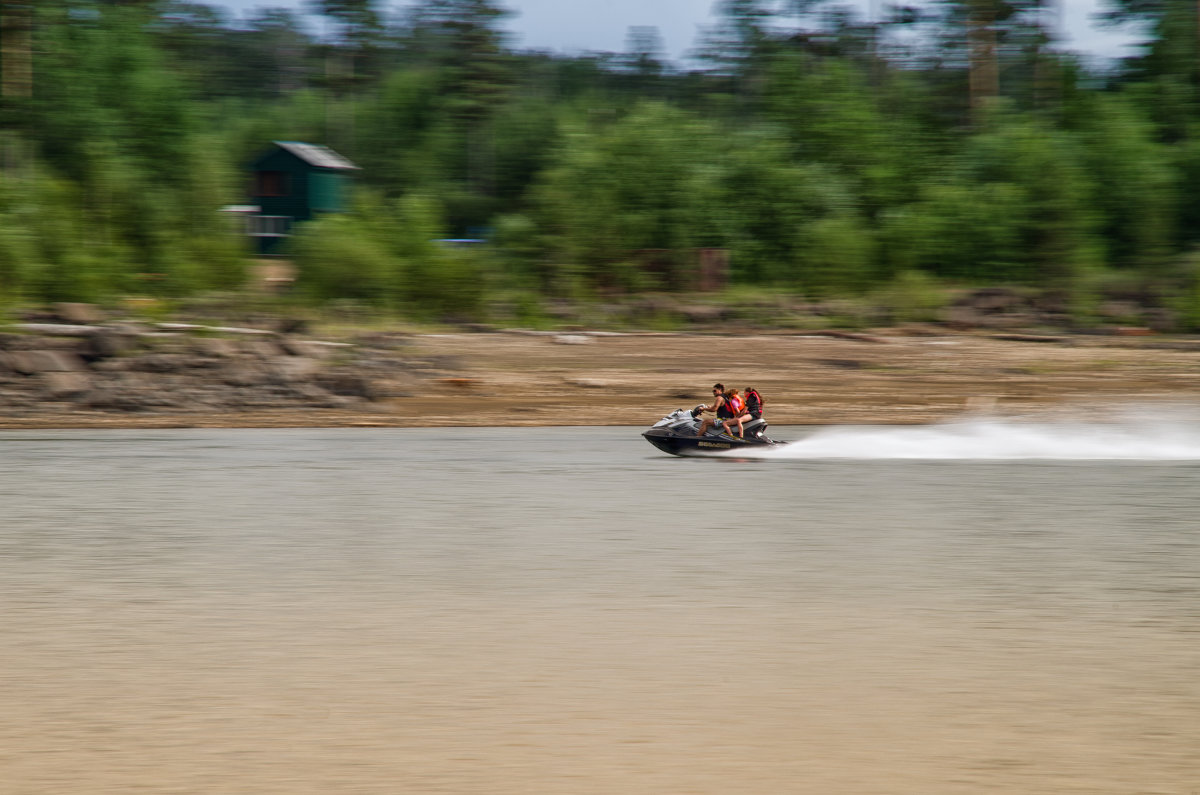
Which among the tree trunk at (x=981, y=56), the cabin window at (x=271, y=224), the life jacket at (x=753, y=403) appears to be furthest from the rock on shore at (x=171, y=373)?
the cabin window at (x=271, y=224)

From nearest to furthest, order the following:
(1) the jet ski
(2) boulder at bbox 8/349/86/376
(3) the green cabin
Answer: (1) the jet ski → (2) boulder at bbox 8/349/86/376 → (3) the green cabin

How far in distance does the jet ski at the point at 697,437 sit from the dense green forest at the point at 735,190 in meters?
13.7

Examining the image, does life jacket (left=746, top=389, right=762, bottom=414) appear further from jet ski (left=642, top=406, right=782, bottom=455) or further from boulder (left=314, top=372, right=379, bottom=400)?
boulder (left=314, top=372, right=379, bottom=400)

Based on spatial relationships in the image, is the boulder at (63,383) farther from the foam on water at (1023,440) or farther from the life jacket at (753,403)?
the life jacket at (753,403)

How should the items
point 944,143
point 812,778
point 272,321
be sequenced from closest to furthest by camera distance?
point 812,778, point 272,321, point 944,143

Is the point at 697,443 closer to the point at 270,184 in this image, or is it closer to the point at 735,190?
the point at 735,190

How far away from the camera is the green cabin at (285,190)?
47.3 meters

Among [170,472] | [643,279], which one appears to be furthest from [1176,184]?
[170,472]

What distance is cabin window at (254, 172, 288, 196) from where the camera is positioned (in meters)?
47.8

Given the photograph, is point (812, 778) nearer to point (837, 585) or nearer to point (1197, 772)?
point (1197, 772)

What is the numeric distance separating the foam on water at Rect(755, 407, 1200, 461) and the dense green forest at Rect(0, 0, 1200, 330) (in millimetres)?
9299

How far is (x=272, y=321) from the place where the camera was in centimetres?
2547

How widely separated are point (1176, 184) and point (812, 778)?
3130cm

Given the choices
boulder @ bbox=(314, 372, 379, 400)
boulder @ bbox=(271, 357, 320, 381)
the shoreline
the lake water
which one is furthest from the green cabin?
the lake water
